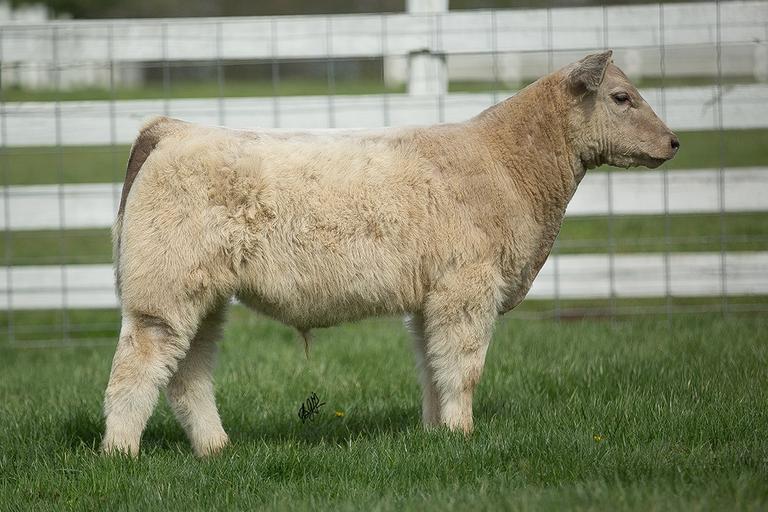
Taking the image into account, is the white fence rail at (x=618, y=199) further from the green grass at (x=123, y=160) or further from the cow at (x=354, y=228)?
the green grass at (x=123, y=160)

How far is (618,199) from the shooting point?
835 centimetres

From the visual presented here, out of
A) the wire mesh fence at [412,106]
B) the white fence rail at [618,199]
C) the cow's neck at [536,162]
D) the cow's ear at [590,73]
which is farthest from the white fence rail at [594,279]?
the cow's ear at [590,73]

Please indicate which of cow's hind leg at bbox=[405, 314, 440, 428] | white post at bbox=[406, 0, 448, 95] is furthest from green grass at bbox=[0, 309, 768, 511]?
white post at bbox=[406, 0, 448, 95]

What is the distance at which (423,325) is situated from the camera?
5336mm

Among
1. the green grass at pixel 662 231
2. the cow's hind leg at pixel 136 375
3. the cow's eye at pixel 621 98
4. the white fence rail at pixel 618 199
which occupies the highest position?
the cow's eye at pixel 621 98

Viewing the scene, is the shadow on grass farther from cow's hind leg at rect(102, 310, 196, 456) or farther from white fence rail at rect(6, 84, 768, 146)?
white fence rail at rect(6, 84, 768, 146)

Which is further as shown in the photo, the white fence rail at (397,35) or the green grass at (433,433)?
the white fence rail at (397,35)

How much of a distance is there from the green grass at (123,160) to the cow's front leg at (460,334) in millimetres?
7590

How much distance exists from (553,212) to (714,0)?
4232 mm

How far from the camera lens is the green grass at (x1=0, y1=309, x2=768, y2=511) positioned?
4125 mm

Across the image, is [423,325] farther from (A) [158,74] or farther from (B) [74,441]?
(A) [158,74]

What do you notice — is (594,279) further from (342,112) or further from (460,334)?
(460,334)

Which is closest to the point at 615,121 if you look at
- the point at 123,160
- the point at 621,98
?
the point at 621,98

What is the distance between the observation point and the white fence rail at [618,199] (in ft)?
27.2
